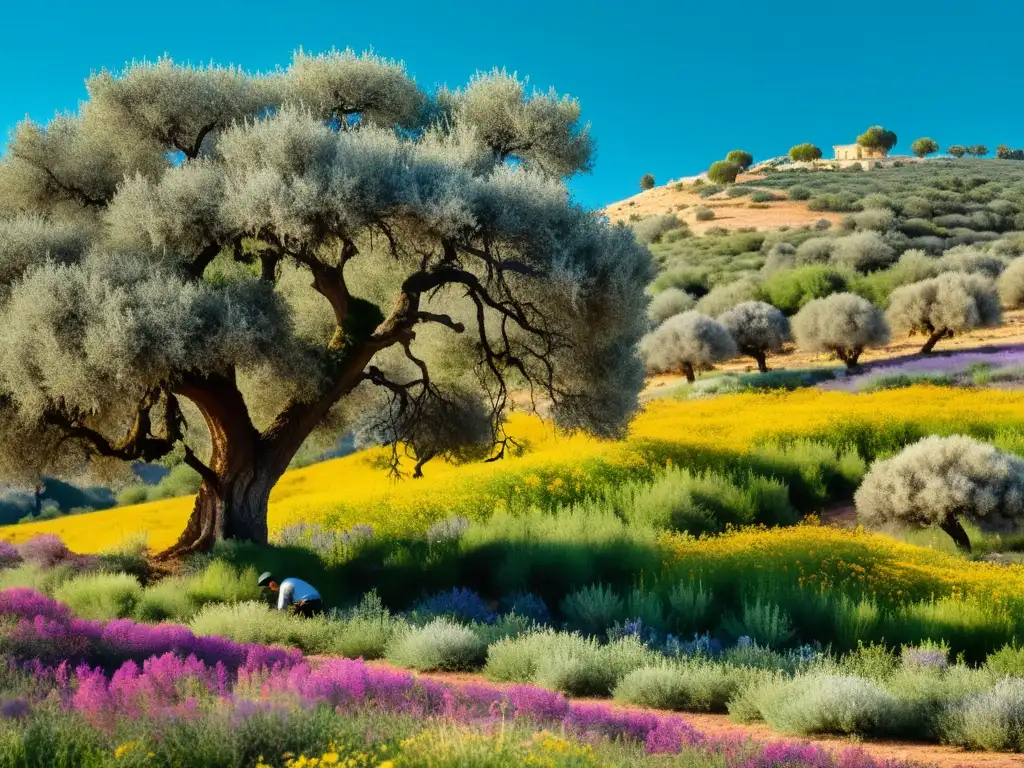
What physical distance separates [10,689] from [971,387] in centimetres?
2785

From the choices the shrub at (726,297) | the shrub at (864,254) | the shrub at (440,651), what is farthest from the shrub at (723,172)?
the shrub at (440,651)

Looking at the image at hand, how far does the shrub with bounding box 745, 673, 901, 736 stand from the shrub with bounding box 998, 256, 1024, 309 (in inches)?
1727

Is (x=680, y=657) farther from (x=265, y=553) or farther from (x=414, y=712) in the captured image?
(x=265, y=553)

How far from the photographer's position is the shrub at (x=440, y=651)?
9.28m

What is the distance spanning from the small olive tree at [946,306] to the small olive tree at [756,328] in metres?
4.66

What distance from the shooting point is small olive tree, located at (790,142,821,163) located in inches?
5143

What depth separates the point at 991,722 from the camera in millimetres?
6660

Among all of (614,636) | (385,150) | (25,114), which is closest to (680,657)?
(614,636)

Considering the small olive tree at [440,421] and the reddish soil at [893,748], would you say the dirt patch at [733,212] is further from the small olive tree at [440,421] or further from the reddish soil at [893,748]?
the reddish soil at [893,748]

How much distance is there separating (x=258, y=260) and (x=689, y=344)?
23315mm

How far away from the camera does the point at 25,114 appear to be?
1616 centimetres

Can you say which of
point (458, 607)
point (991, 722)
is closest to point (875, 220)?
point (458, 607)

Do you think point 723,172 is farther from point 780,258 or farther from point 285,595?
point 285,595

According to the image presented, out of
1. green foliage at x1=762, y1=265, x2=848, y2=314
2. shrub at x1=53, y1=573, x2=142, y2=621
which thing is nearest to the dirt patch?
green foliage at x1=762, y1=265, x2=848, y2=314
